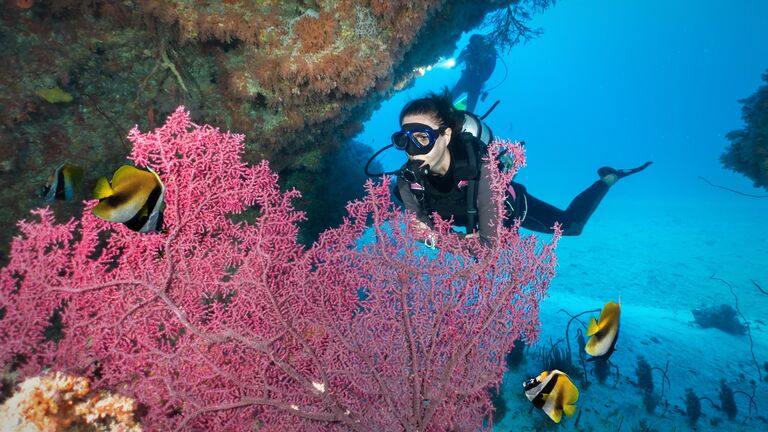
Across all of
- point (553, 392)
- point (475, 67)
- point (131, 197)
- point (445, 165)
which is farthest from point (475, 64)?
point (131, 197)

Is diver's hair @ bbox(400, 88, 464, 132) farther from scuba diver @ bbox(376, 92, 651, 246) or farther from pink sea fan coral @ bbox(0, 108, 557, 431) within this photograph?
pink sea fan coral @ bbox(0, 108, 557, 431)

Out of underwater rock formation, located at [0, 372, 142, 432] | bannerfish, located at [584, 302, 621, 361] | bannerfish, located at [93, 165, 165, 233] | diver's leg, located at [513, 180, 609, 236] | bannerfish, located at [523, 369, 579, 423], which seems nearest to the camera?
bannerfish, located at [93, 165, 165, 233]

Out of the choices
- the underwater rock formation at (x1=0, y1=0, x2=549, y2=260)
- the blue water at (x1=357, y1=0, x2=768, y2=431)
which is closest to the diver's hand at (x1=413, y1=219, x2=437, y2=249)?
the underwater rock formation at (x1=0, y1=0, x2=549, y2=260)

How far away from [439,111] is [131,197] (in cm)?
304

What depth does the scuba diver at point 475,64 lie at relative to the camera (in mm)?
13461

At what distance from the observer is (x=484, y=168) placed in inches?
144

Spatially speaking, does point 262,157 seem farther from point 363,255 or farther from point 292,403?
point 292,403

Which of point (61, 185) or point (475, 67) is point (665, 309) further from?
point (61, 185)

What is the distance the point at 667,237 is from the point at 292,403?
4414 cm

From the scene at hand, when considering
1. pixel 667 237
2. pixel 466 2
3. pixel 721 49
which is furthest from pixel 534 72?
pixel 466 2

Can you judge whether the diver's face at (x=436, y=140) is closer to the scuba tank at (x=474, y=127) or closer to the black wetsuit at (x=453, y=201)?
the black wetsuit at (x=453, y=201)

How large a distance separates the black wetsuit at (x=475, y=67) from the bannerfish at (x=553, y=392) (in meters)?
13.1

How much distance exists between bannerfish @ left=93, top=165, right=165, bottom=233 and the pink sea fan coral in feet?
3.82

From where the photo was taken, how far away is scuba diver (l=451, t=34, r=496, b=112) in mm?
13461
